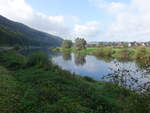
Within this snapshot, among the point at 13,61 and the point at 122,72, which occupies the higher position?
the point at 122,72

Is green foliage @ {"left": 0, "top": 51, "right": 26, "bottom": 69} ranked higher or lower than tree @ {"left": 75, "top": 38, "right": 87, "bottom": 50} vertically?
lower

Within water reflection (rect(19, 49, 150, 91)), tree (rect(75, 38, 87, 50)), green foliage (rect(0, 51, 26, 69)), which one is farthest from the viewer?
tree (rect(75, 38, 87, 50))

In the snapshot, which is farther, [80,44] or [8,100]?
[80,44]

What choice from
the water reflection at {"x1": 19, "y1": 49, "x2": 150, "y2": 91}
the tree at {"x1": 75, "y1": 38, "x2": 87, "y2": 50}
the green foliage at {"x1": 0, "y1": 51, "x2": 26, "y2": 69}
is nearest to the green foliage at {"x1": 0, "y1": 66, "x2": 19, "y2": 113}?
the water reflection at {"x1": 19, "y1": 49, "x2": 150, "y2": 91}

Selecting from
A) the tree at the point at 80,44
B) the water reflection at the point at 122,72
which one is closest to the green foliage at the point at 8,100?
the water reflection at the point at 122,72

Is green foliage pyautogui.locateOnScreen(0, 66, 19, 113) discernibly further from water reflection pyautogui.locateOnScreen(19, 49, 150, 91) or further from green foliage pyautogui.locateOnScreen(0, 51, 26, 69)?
green foliage pyautogui.locateOnScreen(0, 51, 26, 69)

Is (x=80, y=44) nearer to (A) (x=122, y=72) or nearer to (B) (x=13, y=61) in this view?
(B) (x=13, y=61)

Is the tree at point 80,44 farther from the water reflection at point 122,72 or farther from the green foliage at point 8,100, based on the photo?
the green foliage at point 8,100

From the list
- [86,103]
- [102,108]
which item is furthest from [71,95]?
[102,108]

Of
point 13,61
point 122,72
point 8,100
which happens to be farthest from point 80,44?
point 122,72

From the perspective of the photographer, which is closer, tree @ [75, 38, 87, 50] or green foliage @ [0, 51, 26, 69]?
green foliage @ [0, 51, 26, 69]

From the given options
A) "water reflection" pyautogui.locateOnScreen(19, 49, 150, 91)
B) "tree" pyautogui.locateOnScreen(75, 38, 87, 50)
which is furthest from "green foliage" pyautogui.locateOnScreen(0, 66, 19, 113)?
"tree" pyautogui.locateOnScreen(75, 38, 87, 50)

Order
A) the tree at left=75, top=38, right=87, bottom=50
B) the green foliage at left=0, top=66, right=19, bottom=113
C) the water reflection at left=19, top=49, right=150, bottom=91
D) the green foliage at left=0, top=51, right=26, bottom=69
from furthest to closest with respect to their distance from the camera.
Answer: the tree at left=75, top=38, right=87, bottom=50
the green foliage at left=0, top=51, right=26, bottom=69
the green foliage at left=0, top=66, right=19, bottom=113
the water reflection at left=19, top=49, right=150, bottom=91

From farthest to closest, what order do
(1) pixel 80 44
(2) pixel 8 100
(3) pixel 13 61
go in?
(1) pixel 80 44 → (3) pixel 13 61 → (2) pixel 8 100
